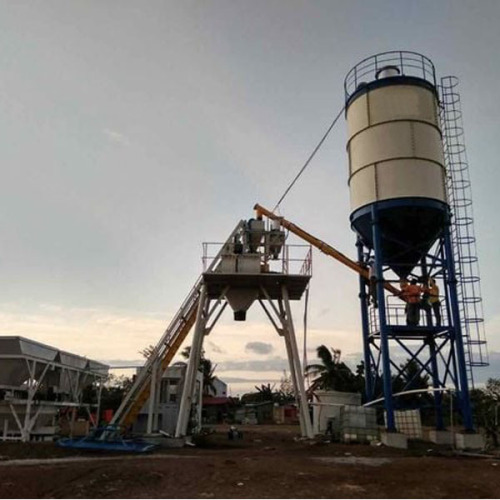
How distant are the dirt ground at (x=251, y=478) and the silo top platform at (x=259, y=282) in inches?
327

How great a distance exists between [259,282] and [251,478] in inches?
471

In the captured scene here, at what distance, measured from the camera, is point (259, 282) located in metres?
22.6

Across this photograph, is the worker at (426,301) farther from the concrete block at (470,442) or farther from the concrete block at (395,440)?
the concrete block at (395,440)

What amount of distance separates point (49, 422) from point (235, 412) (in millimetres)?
33940

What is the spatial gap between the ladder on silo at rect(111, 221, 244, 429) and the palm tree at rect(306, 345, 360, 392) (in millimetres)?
25804

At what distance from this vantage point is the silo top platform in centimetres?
2203

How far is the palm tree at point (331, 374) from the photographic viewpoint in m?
46.9

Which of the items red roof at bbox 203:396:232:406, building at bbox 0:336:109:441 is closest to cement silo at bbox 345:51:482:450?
building at bbox 0:336:109:441

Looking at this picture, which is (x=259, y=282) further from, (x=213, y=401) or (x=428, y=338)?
(x=213, y=401)

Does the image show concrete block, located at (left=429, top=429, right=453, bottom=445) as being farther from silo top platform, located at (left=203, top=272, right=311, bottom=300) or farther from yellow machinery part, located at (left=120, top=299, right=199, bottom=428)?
yellow machinery part, located at (left=120, top=299, right=199, bottom=428)

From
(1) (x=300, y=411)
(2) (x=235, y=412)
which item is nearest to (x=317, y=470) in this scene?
(1) (x=300, y=411)

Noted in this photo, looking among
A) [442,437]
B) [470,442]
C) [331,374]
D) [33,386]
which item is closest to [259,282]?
[33,386]

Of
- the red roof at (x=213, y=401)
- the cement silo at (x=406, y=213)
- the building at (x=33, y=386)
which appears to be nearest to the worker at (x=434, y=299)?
the cement silo at (x=406, y=213)

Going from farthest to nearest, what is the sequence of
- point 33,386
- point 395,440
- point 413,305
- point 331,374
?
point 331,374, point 413,305, point 395,440, point 33,386
